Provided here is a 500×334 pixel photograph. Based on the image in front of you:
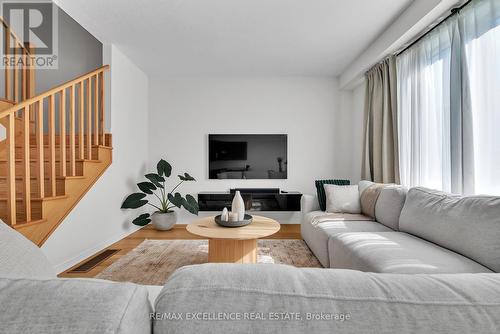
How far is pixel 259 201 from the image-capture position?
4297mm

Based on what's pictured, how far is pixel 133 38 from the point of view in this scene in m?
3.14

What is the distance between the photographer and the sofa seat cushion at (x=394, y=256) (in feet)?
4.80

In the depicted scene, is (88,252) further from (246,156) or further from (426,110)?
(426,110)

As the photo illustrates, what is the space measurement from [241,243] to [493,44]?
8.50 ft

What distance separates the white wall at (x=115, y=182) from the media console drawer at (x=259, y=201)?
1147 millimetres

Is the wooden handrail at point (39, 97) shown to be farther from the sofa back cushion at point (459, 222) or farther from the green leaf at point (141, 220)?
the sofa back cushion at point (459, 222)

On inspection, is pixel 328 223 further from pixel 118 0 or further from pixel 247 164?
pixel 118 0

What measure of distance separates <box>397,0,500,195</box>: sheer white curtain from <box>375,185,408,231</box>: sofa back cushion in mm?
410

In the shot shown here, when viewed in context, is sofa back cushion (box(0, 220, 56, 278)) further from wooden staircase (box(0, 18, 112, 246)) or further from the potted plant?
the potted plant

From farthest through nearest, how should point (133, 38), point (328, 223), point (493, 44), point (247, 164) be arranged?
point (247, 164) < point (133, 38) < point (328, 223) < point (493, 44)

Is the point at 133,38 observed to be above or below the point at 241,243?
above

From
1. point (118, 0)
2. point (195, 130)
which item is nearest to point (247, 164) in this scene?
point (195, 130)

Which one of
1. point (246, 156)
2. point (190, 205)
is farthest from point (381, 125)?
point (190, 205)

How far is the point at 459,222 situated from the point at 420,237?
40cm
